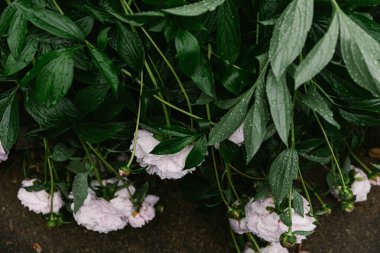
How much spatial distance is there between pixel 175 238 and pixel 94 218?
0.28 metres

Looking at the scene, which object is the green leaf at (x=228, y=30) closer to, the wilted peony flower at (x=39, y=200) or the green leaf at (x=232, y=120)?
the green leaf at (x=232, y=120)

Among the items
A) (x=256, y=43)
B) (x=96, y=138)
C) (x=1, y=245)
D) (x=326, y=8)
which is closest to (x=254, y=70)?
(x=256, y=43)

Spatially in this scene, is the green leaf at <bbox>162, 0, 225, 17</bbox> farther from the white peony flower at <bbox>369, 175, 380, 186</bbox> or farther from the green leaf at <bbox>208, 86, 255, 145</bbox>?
the white peony flower at <bbox>369, 175, 380, 186</bbox>

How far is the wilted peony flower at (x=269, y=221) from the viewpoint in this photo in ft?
3.13

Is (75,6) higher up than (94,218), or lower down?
higher up

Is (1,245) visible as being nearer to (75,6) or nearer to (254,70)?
(75,6)

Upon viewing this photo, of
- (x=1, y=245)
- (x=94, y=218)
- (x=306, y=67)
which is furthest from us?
(x=1, y=245)

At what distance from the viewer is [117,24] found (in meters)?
0.83

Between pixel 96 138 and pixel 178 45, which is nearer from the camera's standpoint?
pixel 178 45

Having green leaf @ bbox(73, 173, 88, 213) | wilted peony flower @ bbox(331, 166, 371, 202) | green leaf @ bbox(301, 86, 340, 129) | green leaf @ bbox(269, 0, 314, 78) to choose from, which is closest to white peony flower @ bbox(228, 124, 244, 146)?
green leaf @ bbox(301, 86, 340, 129)

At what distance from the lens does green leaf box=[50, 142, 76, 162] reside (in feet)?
3.64

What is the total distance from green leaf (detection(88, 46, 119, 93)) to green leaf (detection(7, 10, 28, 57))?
0.41 feet

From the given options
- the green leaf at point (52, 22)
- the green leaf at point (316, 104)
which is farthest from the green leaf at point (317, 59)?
the green leaf at point (52, 22)

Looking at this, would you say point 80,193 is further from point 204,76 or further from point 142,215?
point 204,76
